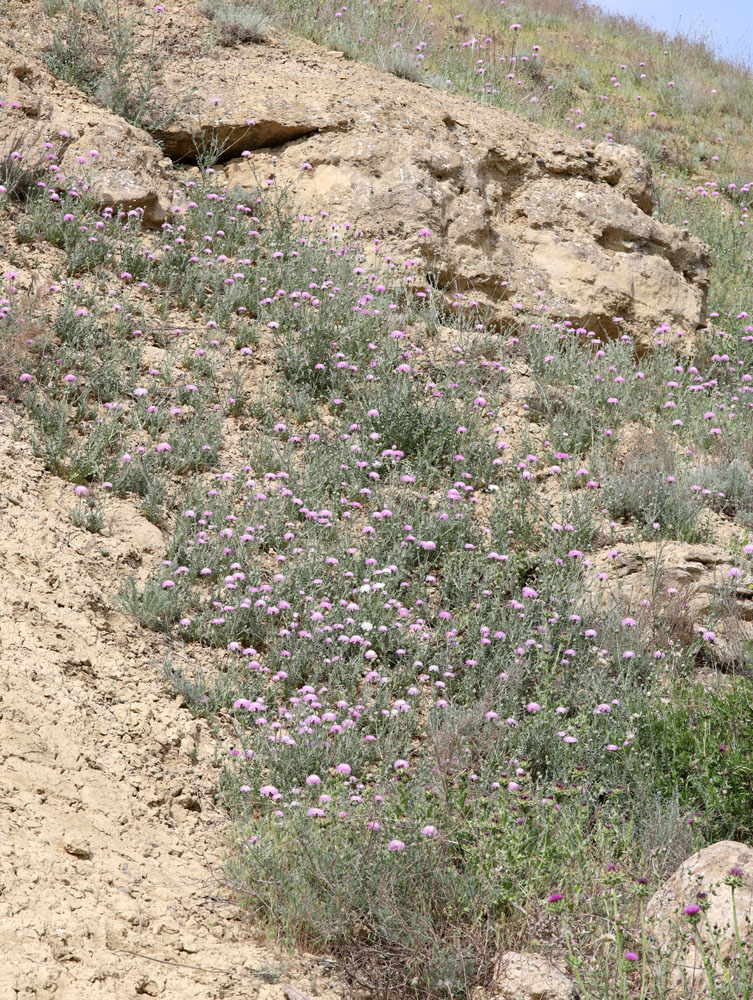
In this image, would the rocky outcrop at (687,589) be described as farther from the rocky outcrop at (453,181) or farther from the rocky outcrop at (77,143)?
the rocky outcrop at (77,143)

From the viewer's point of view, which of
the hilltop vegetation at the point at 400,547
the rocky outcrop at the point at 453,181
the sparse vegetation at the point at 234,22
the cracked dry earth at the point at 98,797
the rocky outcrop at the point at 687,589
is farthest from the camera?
the sparse vegetation at the point at 234,22

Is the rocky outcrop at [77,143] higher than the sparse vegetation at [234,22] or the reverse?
the reverse

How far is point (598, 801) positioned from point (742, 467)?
294 centimetres

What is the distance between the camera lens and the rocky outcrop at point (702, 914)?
124 inches

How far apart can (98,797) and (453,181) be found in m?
6.25

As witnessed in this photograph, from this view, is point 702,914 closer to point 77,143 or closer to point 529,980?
point 529,980

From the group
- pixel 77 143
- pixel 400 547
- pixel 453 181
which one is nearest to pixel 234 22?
pixel 77 143

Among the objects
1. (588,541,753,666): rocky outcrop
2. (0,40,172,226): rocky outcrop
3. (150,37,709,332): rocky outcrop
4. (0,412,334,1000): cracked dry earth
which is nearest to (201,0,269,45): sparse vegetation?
(150,37,709,332): rocky outcrop

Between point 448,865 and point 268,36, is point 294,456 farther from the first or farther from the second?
point 268,36

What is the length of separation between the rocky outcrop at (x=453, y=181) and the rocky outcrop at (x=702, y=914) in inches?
212

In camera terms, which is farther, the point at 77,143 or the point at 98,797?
the point at 77,143

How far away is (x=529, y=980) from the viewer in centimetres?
313

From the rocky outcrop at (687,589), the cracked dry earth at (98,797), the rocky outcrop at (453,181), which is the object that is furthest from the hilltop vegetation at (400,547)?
the rocky outcrop at (453,181)

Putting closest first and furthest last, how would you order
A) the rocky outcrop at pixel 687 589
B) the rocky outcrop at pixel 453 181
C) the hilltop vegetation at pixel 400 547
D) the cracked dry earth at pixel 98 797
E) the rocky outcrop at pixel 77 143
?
1. the cracked dry earth at pixel 98 797
2. the hilltop vegetation at pixel 400 547
3. the rocky outcrop at pixel 687 589
4. the rocky outcrop at pixel 77 143
5. the rocky outcrop at pixel 453 181
